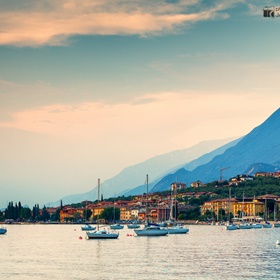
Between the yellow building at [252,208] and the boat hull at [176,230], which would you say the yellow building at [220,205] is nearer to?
the yellow building at [252,208]

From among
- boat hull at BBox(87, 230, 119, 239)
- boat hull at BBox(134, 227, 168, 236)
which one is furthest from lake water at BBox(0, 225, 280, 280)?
boat hull at BBox(134, 227, 168, 236)

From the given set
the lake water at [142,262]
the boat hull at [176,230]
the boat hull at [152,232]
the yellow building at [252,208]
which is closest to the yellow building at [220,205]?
the yellow building at [252,208]

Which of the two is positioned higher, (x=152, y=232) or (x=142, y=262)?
(x=152, y=232)

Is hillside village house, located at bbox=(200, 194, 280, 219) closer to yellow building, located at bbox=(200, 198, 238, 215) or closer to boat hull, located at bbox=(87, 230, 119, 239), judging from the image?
yellow building, located at bbox=(200, 198, 238, 215)

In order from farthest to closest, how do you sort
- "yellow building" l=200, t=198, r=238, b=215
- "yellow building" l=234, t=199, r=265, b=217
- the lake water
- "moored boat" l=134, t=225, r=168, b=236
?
1. "yellow building" l=200, t=198, r=238, b=215
2. "yellow building" l=234, t=199, r=265, b=217
3. "moored boat" l=134, t=225, r=168, b=236
4. the lake water

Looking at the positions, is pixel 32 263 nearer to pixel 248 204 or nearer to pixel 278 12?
pixel 278 12

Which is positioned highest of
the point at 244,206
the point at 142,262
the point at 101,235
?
the point at 244,206

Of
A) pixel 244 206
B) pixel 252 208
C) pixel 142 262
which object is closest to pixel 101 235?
pixel 142 262

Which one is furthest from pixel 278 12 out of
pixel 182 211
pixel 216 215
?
pixel 182 211

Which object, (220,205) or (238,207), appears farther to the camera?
(220,205)

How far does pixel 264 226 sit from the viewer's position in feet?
472

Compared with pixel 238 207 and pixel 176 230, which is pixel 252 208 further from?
pixel 176 230

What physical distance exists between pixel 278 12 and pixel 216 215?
293ft

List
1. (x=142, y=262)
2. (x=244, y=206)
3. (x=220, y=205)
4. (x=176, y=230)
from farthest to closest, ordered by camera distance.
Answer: (x=220, y=205) → (x=244, y=206) → (x=176, y=230) → (x=142, y=262)
